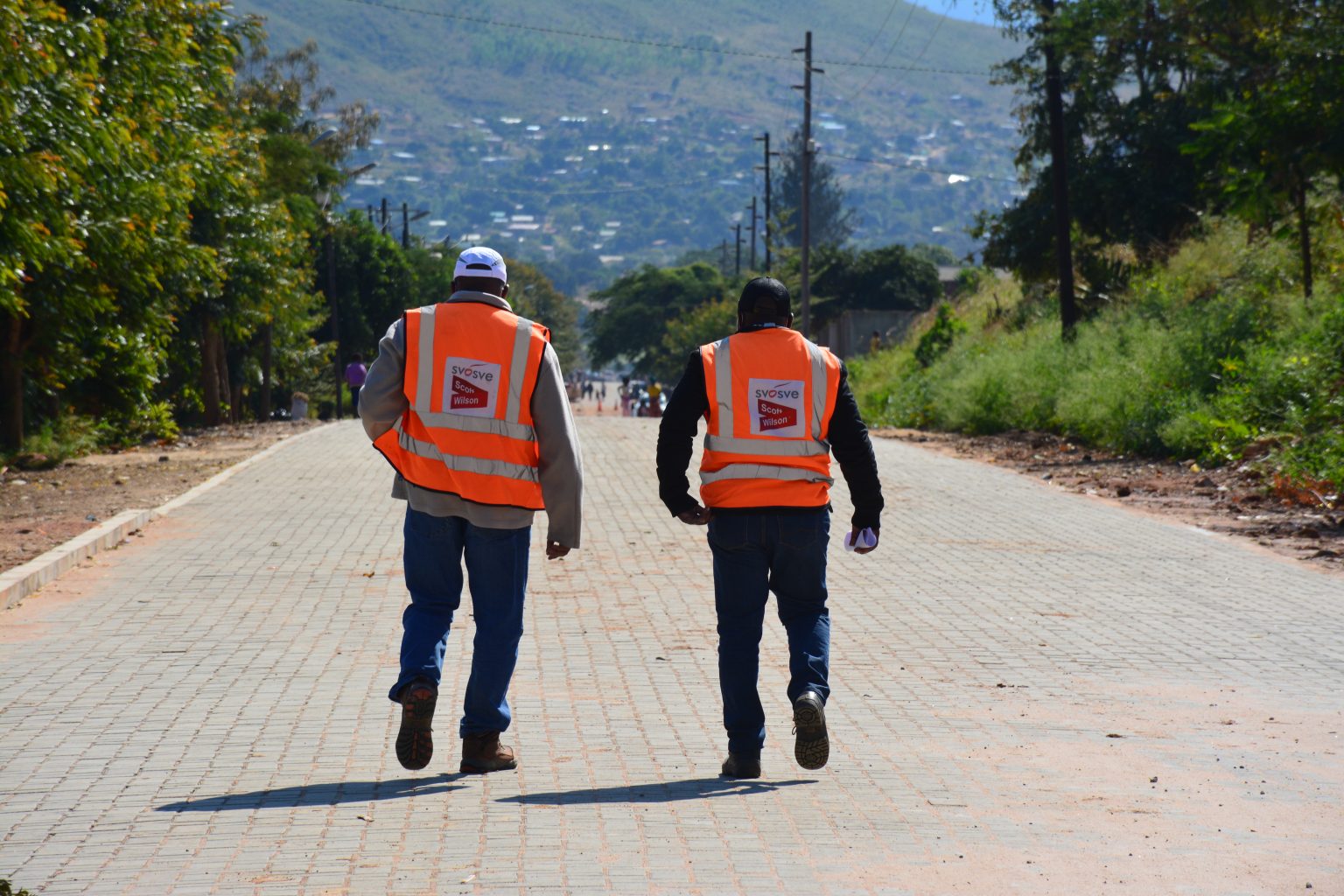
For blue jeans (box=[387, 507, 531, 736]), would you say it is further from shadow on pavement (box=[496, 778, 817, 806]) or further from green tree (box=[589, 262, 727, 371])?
green tree (box=[589, 262, 727, 371])

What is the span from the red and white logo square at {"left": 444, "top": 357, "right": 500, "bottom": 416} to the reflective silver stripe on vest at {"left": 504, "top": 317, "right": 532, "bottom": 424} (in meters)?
0.05

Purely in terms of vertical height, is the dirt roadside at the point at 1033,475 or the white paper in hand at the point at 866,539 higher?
the white paper in hand at the point at 866,539

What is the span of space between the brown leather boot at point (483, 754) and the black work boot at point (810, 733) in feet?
3.53

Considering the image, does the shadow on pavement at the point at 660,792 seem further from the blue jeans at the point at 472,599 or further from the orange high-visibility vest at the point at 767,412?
the orange high-visibility vest at the point at 767,412

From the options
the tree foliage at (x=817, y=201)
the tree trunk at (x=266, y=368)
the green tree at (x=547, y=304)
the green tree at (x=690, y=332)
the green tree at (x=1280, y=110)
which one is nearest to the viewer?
the green tree at (x=1280, y=110)

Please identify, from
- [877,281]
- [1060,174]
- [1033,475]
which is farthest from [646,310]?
[1033,475]

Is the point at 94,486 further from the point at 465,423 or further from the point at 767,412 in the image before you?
the point at 767,412

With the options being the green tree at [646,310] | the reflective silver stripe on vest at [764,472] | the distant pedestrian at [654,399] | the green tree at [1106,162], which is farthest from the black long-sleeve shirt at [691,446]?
the green tree at [646,310]

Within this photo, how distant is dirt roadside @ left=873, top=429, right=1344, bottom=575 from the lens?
44.8 ft

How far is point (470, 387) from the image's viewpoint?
559 centimetres

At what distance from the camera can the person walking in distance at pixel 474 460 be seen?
5.55 meters

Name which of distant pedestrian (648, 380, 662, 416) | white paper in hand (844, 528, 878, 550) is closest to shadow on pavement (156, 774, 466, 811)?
white paper in hand (844, 528, 878, 550)

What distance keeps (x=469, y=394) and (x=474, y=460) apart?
0.77ft

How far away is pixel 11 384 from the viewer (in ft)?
71.3
